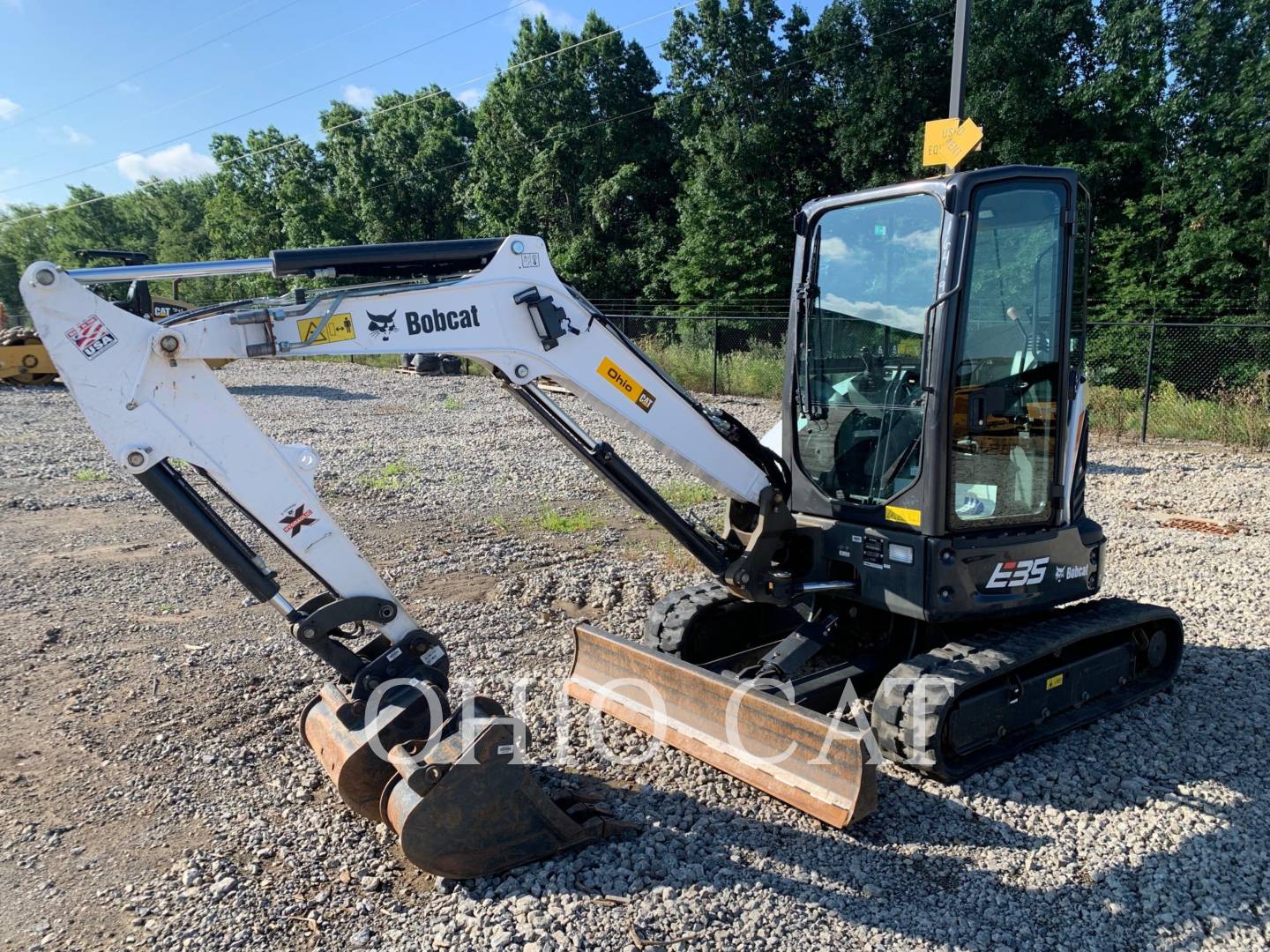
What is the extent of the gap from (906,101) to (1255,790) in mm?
26495

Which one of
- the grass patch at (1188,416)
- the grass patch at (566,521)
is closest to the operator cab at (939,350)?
the grass patch at (566,521)

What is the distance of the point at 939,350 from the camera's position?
4.00m

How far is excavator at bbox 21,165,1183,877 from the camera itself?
10.9 feet

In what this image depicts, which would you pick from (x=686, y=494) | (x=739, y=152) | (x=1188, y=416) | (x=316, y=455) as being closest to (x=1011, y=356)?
(x=316, y=455)

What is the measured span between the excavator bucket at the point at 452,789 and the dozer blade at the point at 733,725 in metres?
0.72

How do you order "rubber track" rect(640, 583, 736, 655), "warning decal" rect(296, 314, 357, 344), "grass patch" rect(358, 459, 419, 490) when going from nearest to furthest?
"warning decal" rect(296, 314, 357, 344) < "rubber track" rect(640, 583, 736, 655) < "grass patch" rect(358, 459, 419, 490)

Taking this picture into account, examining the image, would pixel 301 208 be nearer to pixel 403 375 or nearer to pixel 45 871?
pixel 403 375

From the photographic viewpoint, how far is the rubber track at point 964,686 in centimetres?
391

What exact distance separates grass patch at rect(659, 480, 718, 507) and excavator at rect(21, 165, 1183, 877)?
4209 mm

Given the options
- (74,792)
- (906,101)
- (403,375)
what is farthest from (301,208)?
(74,792)

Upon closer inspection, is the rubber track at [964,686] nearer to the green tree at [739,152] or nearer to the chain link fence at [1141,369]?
the chain link fence at [1141,369]

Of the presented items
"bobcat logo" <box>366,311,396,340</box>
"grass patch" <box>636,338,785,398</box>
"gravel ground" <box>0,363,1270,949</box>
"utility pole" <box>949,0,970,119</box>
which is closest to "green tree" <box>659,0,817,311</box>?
"grass patch" <box>636,338,785,398</box>

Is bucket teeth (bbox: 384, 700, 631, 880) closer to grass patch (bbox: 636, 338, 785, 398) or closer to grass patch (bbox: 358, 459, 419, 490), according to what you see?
grass patch (bbox: 358, 459, 419, 490)

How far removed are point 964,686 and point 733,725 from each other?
1039mm
